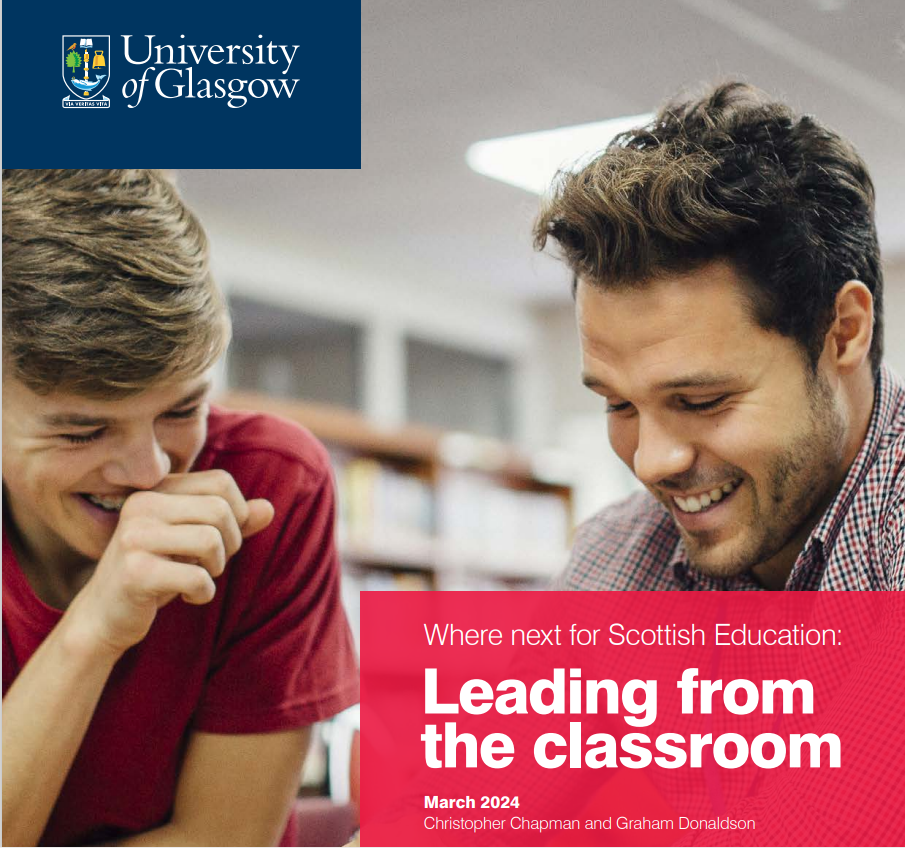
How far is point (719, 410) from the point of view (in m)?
0.81

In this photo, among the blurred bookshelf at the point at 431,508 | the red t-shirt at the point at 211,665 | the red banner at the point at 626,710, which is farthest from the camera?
the blurred bookshelf at the point at 431,508

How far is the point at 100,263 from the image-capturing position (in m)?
0.79

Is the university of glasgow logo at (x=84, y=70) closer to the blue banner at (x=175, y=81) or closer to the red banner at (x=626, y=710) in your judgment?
the blue banner at (x=175, y=81)

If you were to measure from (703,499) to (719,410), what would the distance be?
0.07 metres

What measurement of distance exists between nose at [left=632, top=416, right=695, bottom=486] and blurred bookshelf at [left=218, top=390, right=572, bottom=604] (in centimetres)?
164

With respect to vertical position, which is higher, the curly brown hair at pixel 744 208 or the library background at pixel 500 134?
the library background at pixel 500 134

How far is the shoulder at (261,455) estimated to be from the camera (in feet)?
3.05

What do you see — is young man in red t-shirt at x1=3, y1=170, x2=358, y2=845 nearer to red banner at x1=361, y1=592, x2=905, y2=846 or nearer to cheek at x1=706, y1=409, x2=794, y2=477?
red banner at x1=361, y1=592, x2=905, y2=846

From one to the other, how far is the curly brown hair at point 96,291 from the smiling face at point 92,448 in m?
0.02

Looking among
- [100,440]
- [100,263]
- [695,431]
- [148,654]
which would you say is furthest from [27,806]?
[695,431]

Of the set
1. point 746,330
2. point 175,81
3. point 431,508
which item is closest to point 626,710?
point 746,330

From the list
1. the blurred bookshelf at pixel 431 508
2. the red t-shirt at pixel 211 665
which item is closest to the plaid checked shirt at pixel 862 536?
the red t-shirt at pixel 211 665

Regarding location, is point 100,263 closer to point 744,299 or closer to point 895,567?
point 744,299

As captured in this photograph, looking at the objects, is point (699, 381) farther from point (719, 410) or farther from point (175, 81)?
point (175, 81)
